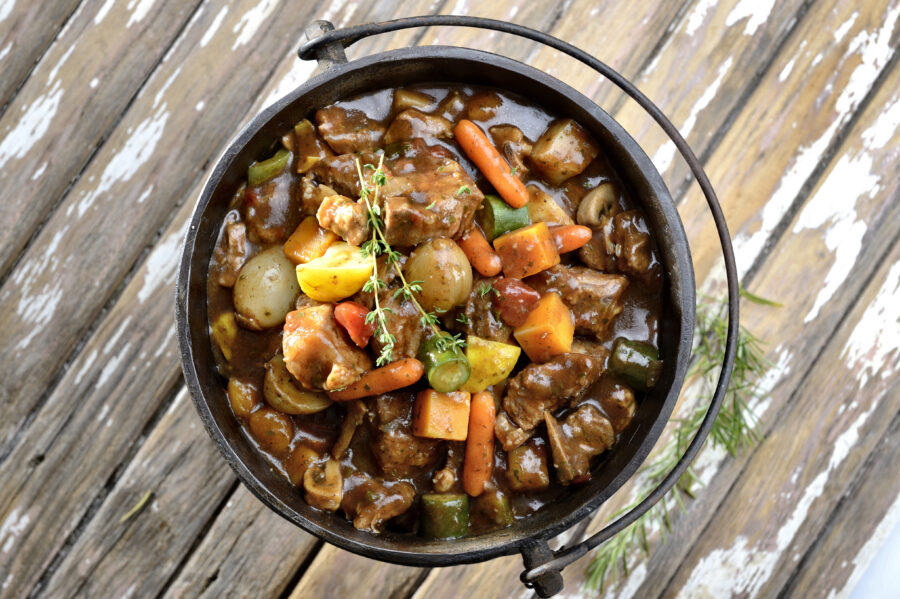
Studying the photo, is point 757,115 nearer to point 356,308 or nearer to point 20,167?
point 356,308

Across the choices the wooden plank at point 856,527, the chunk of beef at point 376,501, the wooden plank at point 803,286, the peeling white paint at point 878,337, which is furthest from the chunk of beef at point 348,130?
the wooden plank at point 856,527

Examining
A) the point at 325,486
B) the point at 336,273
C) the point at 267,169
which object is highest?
the point at 267,169

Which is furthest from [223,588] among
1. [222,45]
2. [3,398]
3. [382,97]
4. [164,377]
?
[222,45]

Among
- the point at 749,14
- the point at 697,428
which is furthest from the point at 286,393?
the point at 749,14

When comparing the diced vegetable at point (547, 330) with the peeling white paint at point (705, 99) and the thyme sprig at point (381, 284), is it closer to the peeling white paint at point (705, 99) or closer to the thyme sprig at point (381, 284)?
the thyme sprig at point (381, 284)

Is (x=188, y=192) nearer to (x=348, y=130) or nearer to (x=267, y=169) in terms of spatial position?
(x=267, y=169)
